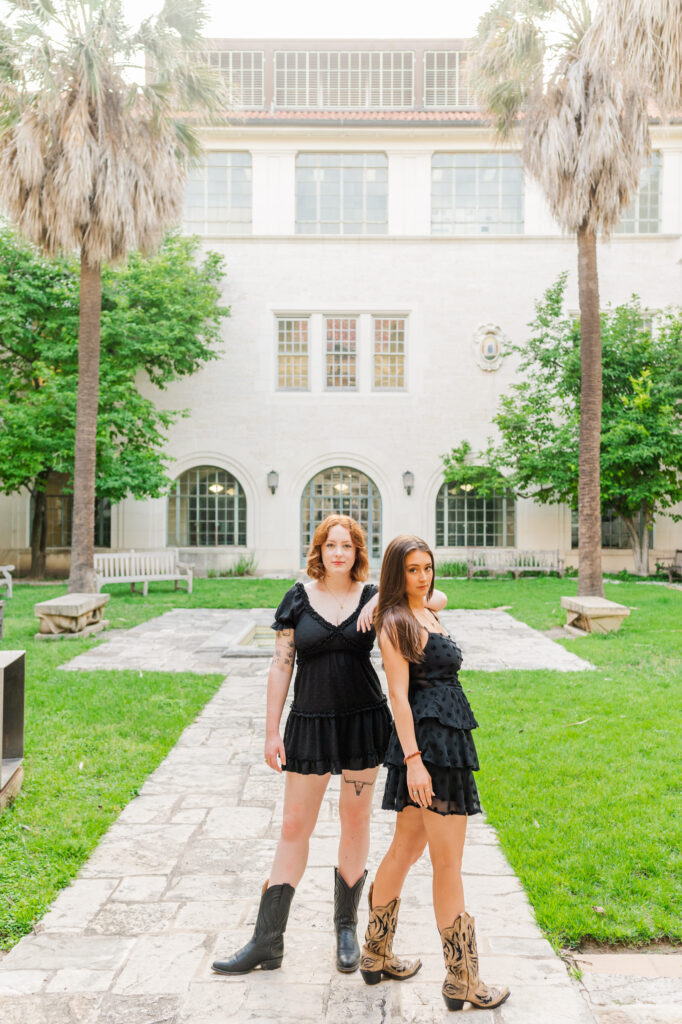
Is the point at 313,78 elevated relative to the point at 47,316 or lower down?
elevated

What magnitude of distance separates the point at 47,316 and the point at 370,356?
28.7 ft

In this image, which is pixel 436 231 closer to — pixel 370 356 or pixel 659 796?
pixel 370 356

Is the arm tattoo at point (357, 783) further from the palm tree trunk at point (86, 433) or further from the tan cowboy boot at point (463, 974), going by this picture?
the palm tree trunk at point (86, 433)

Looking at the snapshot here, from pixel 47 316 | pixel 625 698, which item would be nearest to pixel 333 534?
pixel 625 698

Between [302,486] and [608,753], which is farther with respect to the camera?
[302,486]

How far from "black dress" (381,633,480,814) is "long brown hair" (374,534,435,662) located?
0.09 m

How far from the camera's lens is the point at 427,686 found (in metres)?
3.18

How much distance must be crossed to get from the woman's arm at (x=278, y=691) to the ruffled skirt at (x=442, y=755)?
20.3 inches

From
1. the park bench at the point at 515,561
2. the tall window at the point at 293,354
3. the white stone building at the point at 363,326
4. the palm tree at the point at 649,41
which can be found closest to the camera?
the palm tree at the point at 649,41

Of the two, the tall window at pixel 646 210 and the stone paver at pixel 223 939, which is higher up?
the tall window at pixel 646 210

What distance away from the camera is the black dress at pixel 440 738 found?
3.04m

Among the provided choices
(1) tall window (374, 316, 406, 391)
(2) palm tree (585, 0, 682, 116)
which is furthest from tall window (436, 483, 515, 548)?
(2) palm tree (585, 0, 682, 116)

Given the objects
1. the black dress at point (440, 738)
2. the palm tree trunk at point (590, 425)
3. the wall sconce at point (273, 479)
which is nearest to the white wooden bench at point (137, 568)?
the wall sconce at point (273, 479)

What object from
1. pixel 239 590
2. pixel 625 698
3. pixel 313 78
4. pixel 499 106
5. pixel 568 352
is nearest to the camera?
pixel 625 698
